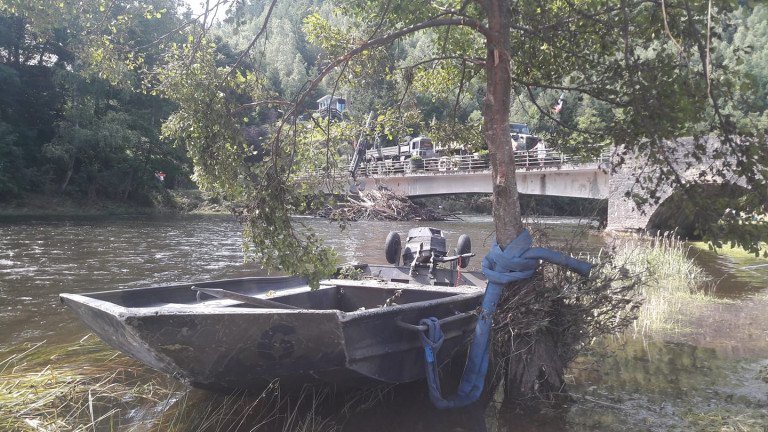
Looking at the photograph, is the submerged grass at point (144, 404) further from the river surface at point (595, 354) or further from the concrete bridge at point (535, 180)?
the concrete bridge at point (535, 180)

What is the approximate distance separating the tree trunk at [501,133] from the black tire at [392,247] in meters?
3.87

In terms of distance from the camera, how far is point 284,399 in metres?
4.86

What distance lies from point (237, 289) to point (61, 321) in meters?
3.37

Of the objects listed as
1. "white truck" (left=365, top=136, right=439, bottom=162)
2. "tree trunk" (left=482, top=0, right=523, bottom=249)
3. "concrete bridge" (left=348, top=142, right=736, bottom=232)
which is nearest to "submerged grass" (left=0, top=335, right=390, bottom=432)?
"tree trunk" (left=482, top=0, right=523, bottom=249)

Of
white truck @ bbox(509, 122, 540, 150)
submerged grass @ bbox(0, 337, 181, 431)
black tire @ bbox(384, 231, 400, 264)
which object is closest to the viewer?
submerged grass @ bbox(0, 337, 181, 431)

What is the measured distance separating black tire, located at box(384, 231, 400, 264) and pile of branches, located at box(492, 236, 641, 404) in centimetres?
397

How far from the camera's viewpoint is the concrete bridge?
25141mm

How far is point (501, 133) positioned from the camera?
498 centimetres

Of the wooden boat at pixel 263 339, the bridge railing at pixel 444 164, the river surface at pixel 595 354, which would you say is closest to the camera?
the wooden boat at pixel 263 339

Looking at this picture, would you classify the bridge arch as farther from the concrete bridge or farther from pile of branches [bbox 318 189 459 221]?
pile of branches [bbox 318 189 459 221]

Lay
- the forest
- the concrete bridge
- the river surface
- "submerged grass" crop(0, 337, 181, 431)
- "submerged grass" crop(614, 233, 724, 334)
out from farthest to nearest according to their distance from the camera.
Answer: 1. the concrete bridge
2. "submerged grass" crop(614, 233, 724, 334)
3. the forest
4. the river surface
5. "submerged grass" crop(0, 337, 181, 431)

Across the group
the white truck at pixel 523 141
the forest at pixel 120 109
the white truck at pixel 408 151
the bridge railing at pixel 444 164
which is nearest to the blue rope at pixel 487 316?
the forest at pixel 120 109

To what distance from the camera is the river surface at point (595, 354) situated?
15.2 ft

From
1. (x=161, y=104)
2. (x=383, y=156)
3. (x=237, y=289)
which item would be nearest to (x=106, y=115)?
(x=161, y=104)
